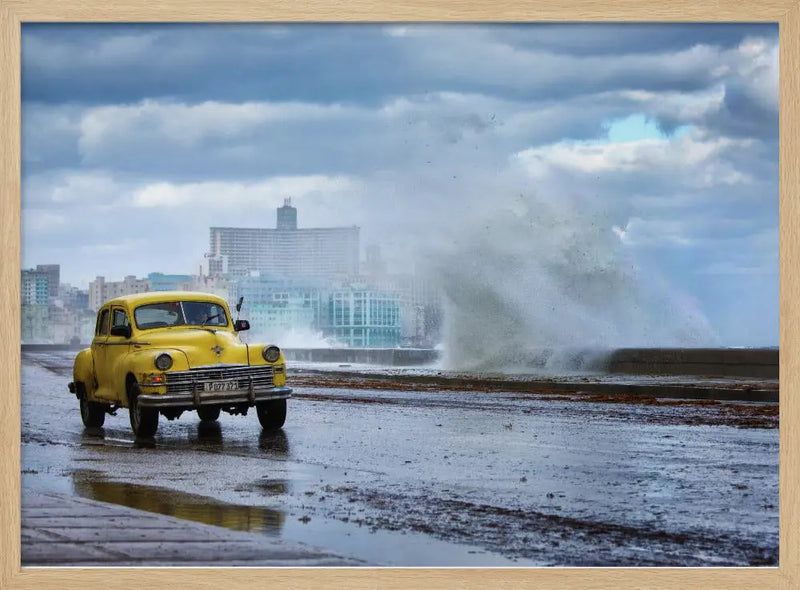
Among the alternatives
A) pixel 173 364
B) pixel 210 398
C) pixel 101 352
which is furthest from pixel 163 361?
pixel 101 352

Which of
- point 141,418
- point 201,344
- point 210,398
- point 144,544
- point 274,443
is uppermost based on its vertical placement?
point 201,344

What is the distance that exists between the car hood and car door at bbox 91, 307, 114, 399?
732mm

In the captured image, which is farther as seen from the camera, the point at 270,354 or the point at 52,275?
the point at 270,354

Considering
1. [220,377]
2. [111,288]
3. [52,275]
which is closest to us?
[52,275]

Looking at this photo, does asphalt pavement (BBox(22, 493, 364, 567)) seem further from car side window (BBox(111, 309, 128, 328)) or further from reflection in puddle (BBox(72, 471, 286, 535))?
car side window (BBox(111, 309, 128, 328))

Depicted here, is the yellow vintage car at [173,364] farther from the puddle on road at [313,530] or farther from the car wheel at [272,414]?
the puddle on road at [313,530]

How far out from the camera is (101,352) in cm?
1406

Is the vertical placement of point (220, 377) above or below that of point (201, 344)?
below

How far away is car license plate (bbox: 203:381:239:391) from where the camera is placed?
12875mm

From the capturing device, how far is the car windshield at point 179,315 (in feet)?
45.3

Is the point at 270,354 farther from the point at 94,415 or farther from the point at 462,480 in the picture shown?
the point at 462,480

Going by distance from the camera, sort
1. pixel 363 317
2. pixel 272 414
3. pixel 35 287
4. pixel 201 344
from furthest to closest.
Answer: pixel 363 317 < pixel 272 414 < pixel 201 344 < pixel 35 287

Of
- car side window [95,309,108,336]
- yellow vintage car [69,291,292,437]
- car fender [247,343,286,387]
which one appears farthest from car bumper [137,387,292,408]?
car side window [95,309,108,336]

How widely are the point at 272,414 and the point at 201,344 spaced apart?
1325 millimetres
